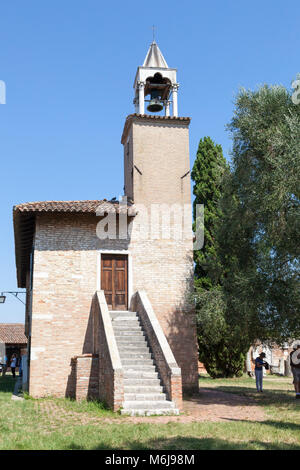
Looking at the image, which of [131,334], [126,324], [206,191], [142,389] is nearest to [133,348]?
[131,334]

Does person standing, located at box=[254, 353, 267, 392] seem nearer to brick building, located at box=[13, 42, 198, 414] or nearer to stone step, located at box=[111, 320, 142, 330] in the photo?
brick building, located at box=[13, 42, 198, 414]

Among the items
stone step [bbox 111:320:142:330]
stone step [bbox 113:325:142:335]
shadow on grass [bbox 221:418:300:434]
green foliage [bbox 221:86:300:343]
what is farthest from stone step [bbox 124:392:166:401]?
green foliage [bbox 221:86:300:343]

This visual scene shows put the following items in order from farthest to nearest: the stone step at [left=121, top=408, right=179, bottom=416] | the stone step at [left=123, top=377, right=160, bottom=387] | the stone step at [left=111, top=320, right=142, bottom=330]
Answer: the stone step at [left=111, top=320, right=142, bottom=330] < the stone step at [left=123, top=377, right=160, bottom=387] < the stone step at [left=121, top=408, right=179, bottom=416]

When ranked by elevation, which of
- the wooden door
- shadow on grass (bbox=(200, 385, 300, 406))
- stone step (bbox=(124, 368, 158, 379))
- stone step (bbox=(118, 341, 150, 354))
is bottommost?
shadow on grass (bbox=(200, 385, 300, 406))

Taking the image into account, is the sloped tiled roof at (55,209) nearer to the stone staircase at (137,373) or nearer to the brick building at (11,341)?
the stone staircase at (137,373)

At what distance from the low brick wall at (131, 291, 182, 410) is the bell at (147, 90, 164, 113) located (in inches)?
278

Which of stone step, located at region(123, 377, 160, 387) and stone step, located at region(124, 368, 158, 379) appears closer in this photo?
stone step, located at region(123, 377, 160, 387)

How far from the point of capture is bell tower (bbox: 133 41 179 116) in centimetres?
1642

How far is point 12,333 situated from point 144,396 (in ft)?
107

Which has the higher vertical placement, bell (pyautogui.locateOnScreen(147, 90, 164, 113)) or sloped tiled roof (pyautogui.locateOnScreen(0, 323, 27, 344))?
bell (pyautogui.locateOnScreen(147, 90, 164, 113))

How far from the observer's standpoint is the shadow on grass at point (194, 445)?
6609 millimetres

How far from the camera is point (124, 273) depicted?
1449 centimetres

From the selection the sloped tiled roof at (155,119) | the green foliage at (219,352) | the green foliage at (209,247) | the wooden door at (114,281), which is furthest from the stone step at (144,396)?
the sloped tiled roof at (155,119)

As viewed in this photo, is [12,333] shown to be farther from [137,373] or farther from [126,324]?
[137,373]
